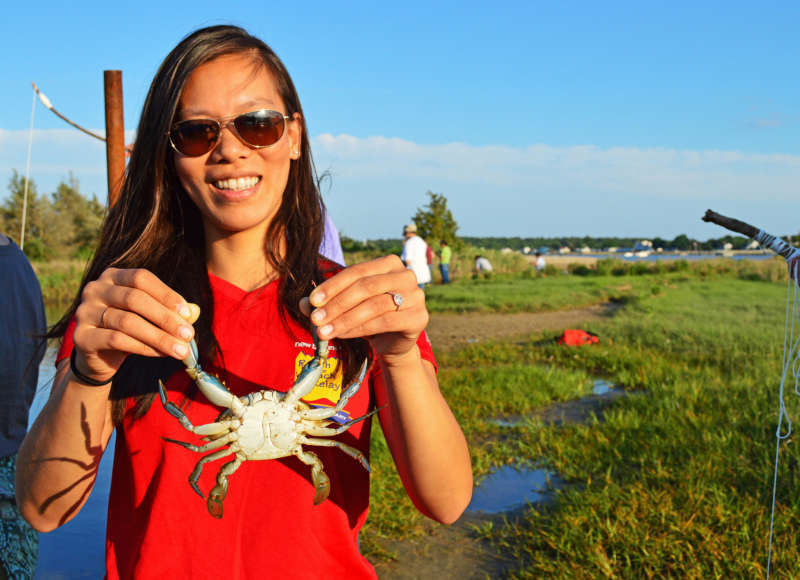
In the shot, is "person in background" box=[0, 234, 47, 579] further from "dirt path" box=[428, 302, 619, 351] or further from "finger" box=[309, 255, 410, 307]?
"dirt path" box=[428, 302, 619, 351]

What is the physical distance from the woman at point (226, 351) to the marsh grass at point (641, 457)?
282 centimetres

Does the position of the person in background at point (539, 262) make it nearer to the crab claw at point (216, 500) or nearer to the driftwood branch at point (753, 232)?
the driftwood branch at point (753, 232)

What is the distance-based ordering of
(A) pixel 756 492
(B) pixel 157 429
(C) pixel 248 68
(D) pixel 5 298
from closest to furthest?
(B) pixel 157 429 < (C) pixel 248 68 < (D) pixel 5 298 < (A) pixel 756 492

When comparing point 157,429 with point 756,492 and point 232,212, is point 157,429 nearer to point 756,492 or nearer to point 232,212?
point 232,212

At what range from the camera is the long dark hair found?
6.39 ft

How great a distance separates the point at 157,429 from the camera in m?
1.86

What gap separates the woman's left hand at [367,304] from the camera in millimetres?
1616

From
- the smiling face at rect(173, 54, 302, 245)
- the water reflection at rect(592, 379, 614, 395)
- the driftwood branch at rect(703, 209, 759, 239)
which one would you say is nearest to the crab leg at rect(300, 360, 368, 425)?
the smiling face at rect(173, 54, 302, 245)

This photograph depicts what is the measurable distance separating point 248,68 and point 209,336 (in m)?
0.86

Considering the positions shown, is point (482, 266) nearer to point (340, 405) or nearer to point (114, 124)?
point (114, 124)

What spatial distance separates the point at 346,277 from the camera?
1628 millimetres

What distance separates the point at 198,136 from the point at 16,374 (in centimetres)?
166

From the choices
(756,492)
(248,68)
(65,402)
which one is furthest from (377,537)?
(248,68)

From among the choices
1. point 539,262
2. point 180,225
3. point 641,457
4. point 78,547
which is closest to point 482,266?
point 539,262
